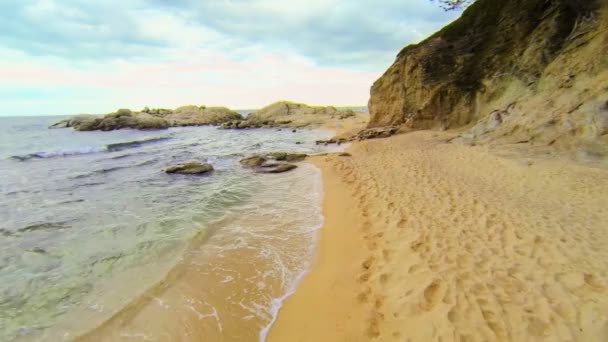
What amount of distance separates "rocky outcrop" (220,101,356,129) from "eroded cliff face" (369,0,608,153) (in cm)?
1917

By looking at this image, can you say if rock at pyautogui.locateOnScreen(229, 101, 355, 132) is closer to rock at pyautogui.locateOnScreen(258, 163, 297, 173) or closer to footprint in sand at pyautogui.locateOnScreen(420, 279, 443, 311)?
rock at pyautogui.locateOnScreen(258, 163, 297, 173)

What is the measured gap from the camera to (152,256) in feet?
17.4

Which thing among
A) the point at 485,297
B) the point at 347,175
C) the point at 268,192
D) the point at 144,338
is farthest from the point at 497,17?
the point at 144,338

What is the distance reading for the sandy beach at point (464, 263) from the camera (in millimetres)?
3074

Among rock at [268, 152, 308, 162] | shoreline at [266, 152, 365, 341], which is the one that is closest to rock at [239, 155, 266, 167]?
rock at [268, 152, 308, 162]

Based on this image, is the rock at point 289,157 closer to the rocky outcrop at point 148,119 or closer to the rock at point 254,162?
the rock at point 254,162

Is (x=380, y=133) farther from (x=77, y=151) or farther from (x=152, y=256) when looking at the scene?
(x=77, y=151)

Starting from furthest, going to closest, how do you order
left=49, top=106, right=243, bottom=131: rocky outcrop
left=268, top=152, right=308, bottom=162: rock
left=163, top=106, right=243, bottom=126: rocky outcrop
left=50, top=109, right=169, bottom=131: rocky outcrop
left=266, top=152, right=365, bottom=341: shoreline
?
1. left=163, top=106, right=243, bottom=126: rocky outcrop
2. left=49, top=106, right=243, bottom=131: rocky outcrop
3. left=50, top=109, right=169, bottom=131: rocky outcrop
4. left=268, top=152, right=308, bottom=162: rock
5. left=266, top=152, right=365, bottom=341: shoreline

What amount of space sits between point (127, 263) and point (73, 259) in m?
1.13

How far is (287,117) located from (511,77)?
34.8m

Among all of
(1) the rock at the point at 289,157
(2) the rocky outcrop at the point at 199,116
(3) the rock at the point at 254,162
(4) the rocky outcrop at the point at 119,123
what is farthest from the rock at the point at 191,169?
(2) the rocky outcrop at the point at 199,116

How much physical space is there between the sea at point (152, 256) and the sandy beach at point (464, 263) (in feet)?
2.13

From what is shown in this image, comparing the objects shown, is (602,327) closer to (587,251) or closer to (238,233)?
(587,251)

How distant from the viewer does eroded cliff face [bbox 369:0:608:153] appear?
9.66 metres
